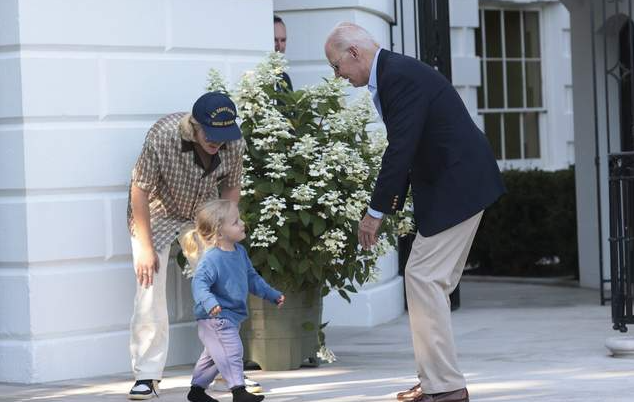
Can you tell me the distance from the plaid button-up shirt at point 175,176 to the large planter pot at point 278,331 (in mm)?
910

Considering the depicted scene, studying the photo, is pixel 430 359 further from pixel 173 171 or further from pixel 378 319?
pixel 378 319

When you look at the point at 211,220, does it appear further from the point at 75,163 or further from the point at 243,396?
the point at 75,163

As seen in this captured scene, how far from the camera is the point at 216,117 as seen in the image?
710 cm

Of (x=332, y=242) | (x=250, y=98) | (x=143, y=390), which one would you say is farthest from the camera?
(x=250, y=98)

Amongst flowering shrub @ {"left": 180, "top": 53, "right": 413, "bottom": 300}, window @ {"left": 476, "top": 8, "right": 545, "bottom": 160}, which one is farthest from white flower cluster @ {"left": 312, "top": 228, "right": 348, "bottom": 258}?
window @ {"left": 476, "top": 8, "right": 545, "bottom": 160}

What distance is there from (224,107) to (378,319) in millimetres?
4118

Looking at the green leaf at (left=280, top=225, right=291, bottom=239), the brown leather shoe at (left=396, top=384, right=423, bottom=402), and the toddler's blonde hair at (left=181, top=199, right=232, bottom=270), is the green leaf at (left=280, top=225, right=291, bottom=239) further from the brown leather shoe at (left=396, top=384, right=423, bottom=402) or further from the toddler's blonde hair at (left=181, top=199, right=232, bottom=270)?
the brown leather shoe at (left=396, top=384, right=423, bottom=402)

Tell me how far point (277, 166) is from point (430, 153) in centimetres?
137

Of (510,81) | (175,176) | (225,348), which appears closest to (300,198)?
(175,176)

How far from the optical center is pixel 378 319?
10.9 meters

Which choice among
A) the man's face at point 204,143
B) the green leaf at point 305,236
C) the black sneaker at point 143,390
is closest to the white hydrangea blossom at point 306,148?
the green leaf at point 305,236

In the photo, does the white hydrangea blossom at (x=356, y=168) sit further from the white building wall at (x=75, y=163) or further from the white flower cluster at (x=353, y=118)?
the white building wall at (x=75, y=163)

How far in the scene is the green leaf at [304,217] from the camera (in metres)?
7.92

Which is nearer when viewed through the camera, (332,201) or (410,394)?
(410,394)
